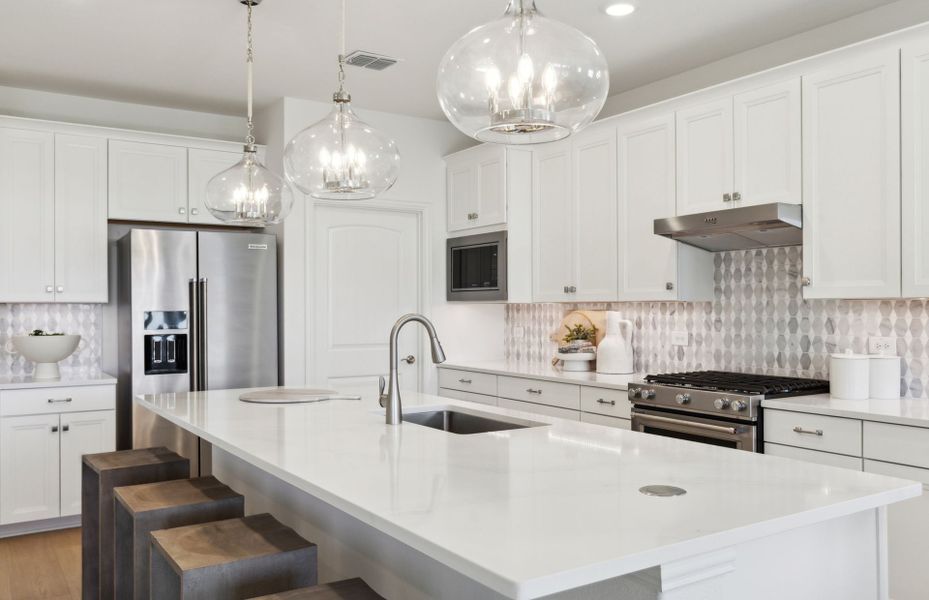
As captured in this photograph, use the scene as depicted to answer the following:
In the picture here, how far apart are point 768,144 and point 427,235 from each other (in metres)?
2.70

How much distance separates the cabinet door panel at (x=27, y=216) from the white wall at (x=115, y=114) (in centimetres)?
40

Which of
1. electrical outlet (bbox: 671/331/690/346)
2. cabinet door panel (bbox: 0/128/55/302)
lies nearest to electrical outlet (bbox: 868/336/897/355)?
electrical outlet (bbox: 671/331/690/346)

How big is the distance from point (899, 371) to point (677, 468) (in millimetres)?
1962

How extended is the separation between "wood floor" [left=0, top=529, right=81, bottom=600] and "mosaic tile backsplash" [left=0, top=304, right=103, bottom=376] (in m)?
1.07

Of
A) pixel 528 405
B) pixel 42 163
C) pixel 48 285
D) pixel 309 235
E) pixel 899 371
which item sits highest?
pixel 42 163

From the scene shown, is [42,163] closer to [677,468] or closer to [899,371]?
[677,468]

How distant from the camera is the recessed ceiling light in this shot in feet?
11.3

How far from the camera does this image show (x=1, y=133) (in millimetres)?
4445

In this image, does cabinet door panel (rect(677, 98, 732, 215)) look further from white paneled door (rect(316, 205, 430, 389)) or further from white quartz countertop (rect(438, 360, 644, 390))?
white paneled door (rect(316, 205, 430, 389))

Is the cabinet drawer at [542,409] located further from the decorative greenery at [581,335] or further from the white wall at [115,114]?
the white wall at [115,114]

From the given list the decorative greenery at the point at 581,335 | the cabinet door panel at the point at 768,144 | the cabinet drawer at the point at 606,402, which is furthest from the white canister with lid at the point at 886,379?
the decorative greenery at the point at 581,335

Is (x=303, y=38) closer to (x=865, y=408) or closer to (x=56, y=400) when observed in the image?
(x=56, y=400)

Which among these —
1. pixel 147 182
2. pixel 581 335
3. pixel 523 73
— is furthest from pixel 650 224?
pixel 147 182

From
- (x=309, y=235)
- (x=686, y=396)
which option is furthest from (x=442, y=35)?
(x=686, y=396)
